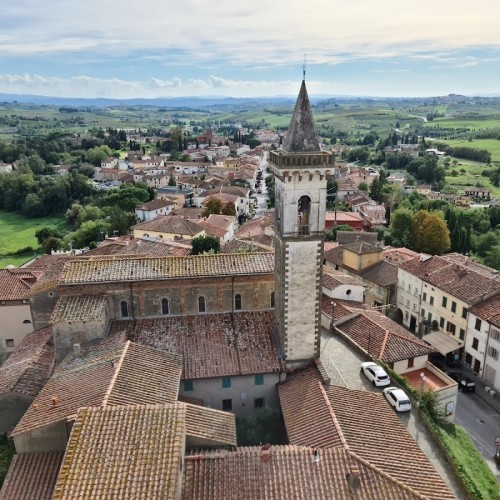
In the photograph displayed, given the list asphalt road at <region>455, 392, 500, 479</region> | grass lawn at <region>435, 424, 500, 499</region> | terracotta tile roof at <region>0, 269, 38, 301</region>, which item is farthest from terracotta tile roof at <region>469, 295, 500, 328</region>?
terracotta tile roof at <region>0, 269, 38, 301</region>

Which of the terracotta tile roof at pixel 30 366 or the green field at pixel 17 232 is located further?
the green field at pixel 17 232

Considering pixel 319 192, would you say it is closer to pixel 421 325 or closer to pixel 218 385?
pixel 218 385

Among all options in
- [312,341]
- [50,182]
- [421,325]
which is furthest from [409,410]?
[50,182]

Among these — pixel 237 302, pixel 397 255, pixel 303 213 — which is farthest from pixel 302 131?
pixel 397 255

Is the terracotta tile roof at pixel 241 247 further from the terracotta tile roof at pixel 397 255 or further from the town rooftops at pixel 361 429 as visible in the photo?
the town rooftops at pixel 361 429

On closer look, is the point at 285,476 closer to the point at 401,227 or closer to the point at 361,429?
the point at 361,429

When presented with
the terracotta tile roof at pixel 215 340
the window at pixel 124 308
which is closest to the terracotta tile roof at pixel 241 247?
the terracotta tile roof at pixel 215 340
